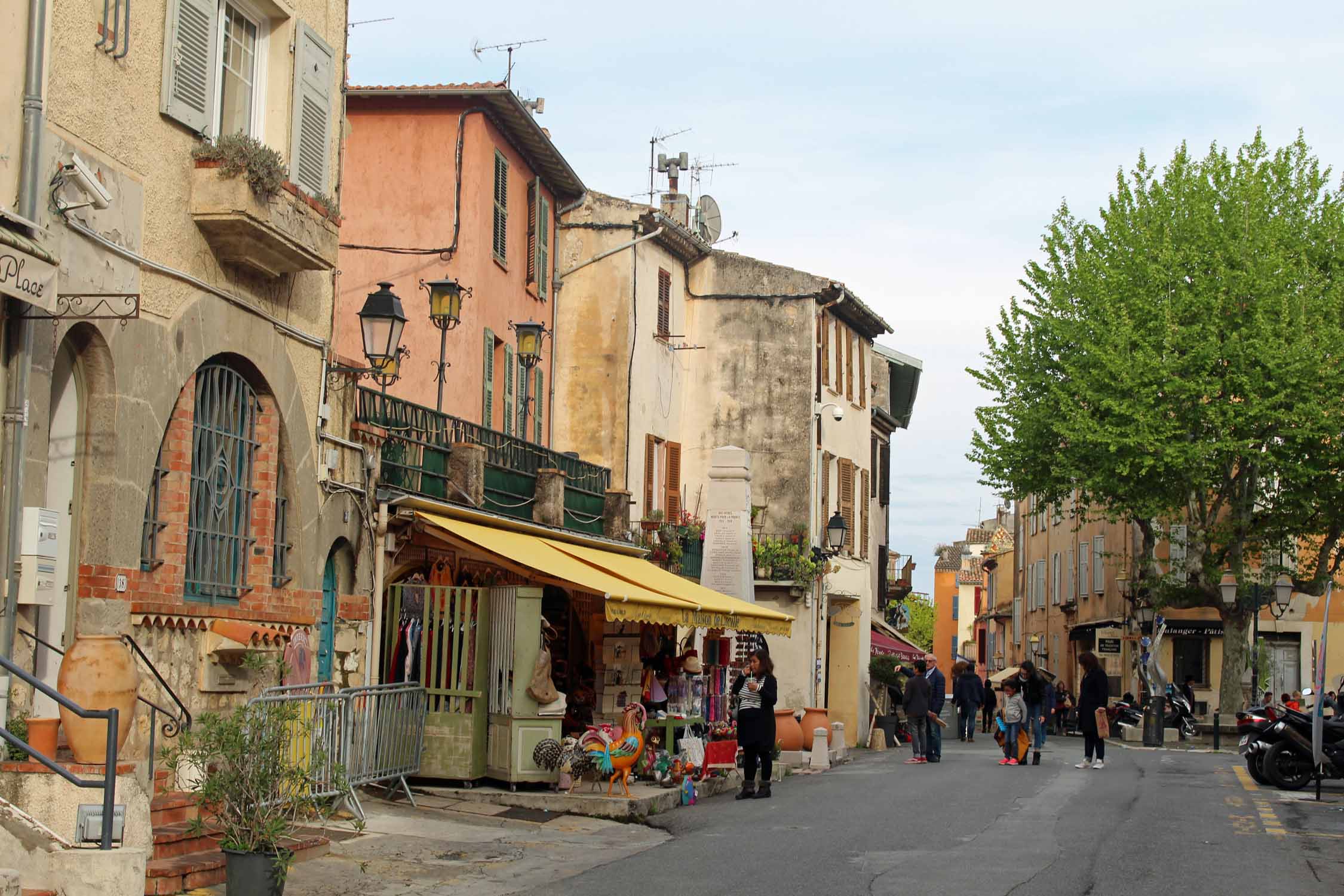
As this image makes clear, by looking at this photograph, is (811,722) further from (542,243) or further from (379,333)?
(379,333)

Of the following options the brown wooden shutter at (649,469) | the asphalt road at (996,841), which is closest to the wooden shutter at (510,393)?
the brown wooden shutter at (649,469)

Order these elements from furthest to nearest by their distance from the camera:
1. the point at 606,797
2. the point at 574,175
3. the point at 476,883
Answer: the point at 574,175
the point at 606,797
the point at 476,883

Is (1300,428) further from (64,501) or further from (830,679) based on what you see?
(64,501)

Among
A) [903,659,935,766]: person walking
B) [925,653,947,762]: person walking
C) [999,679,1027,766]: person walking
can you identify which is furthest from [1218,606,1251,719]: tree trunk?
[999,679,1027,766]: person walking

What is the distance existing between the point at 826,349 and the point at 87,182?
952 inches

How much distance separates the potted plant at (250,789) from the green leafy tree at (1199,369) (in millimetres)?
25032

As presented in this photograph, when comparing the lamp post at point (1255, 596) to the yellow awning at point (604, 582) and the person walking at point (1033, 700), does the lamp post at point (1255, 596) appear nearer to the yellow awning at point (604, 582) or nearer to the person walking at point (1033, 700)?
the person walking at point (1033, 700)

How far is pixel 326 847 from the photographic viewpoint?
10.9 metres

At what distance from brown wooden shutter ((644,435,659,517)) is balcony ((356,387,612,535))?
5609 mm

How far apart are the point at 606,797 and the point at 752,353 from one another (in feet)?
59.6

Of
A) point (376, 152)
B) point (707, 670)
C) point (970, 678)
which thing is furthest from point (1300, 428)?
point (376, 152)

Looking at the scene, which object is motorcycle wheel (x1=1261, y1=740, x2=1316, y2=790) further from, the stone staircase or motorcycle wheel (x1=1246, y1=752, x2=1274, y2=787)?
the stone staircase

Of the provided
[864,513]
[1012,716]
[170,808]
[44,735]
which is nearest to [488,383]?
[1012,716]

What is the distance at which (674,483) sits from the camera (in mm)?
30203
